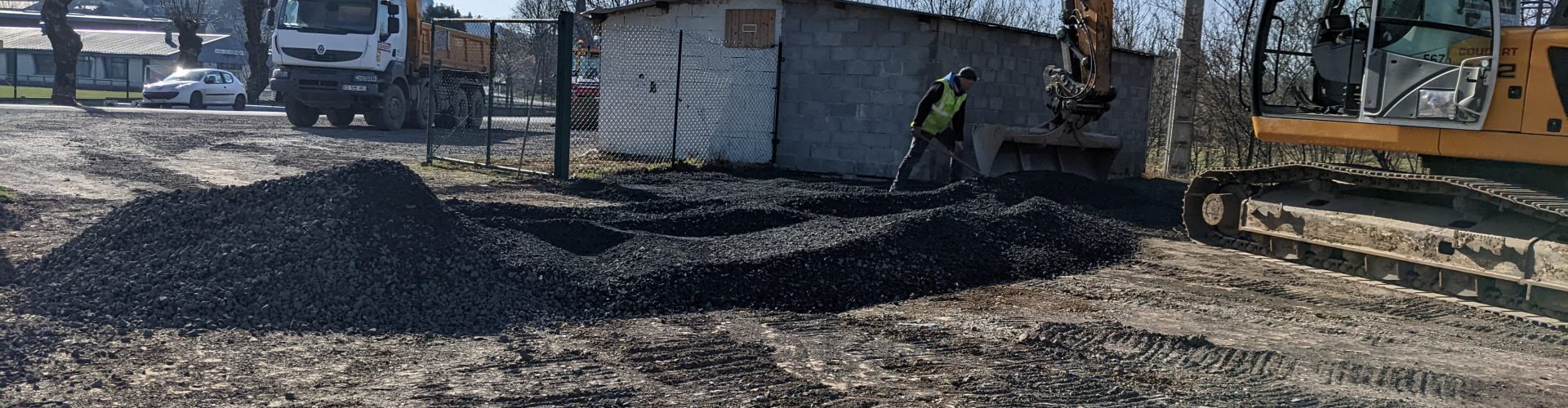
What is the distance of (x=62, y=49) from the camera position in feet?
103

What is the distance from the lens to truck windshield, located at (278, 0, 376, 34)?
73.2ft

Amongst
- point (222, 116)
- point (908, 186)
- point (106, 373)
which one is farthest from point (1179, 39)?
point (222, 116)

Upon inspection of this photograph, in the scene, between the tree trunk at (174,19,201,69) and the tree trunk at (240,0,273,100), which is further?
the tree trunk at (174,19,201,69)

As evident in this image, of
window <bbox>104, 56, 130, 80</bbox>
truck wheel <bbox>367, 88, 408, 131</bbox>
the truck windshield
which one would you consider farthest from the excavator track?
window <bbox>104, 56, 130, 80</bbox>

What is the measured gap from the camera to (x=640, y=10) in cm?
1762

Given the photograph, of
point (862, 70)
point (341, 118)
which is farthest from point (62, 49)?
point (862, 70)

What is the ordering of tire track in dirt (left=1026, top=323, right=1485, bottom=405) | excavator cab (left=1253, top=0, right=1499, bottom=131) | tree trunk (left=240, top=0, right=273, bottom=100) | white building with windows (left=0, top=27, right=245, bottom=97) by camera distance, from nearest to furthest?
tire track in dirt (left=1026, top=323, right=1485, bottom=405) < excavator cab (left=1253, top=0, right=1499, bottom=131) < tree trunk (left=240, top=0, right=273, bottom=100) < white building with windows (left=0, top=27, right=245, bottom=97)

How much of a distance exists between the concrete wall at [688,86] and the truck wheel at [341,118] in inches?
348

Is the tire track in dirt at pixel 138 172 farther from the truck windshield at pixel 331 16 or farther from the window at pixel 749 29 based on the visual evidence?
the truck windshield at pixel 331 16

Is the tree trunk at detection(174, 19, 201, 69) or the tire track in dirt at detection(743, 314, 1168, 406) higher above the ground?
the tree trunk at detection(174, 19, 201, 69)

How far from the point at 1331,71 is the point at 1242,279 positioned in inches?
67.5

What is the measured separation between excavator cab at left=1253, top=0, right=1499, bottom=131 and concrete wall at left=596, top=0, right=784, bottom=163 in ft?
27.3

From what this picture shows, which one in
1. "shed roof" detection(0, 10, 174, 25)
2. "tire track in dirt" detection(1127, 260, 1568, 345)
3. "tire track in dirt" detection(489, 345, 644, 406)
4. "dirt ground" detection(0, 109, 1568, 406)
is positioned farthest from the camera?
"shed roof" detection(0, 10, 174, 25)

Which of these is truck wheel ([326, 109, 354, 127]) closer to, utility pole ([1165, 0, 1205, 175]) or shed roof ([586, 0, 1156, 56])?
shed roof ([586, 0, 1156, 56])
